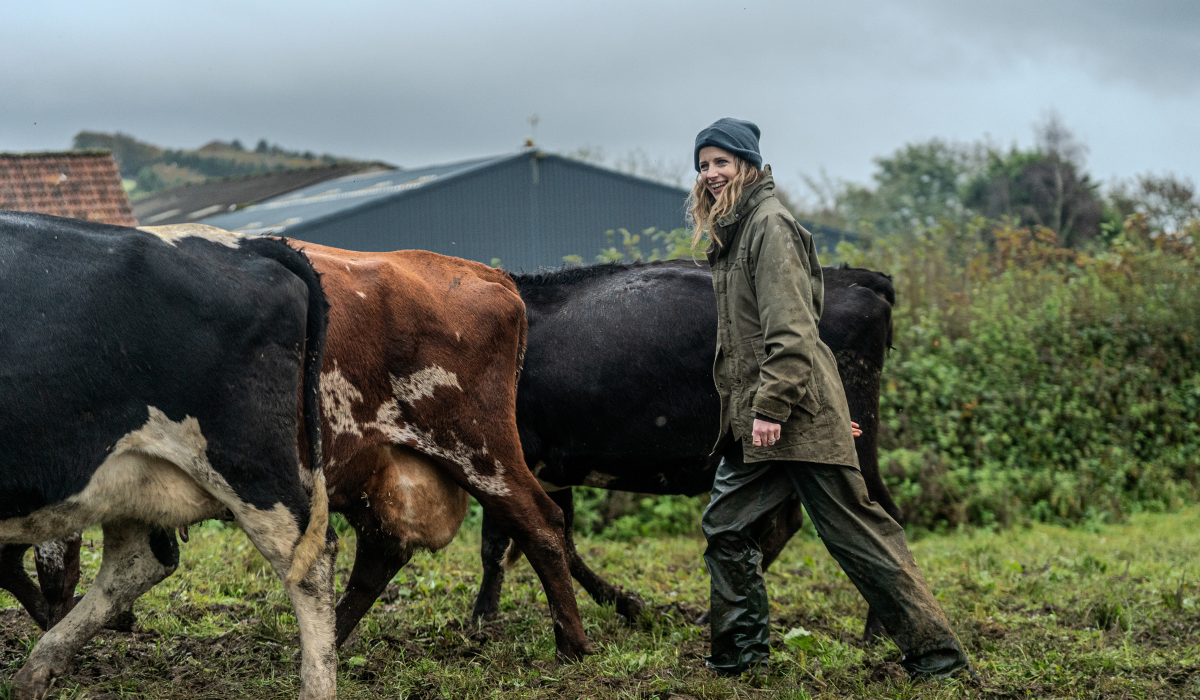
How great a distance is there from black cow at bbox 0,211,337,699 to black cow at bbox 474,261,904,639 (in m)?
1.66

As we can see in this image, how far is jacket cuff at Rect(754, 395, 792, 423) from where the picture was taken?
11.6 feet

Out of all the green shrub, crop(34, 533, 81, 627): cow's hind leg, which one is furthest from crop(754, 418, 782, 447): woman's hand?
the green shrub

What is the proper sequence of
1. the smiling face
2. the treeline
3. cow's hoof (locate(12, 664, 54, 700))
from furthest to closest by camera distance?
the treeline → the smiling face → cow's hoof (locate(12, 664, 54, 700))

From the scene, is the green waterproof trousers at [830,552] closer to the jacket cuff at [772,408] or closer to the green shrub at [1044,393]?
the jacket cuff at [772,408]

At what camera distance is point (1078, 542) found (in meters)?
7.62

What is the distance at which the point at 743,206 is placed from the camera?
387 cm

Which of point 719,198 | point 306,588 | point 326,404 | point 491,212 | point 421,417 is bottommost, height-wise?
point 306,588

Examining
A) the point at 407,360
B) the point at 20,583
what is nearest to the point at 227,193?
the point at 20,583

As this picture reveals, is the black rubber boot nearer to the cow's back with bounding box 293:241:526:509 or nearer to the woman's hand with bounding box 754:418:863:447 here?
the woman's hand with bounding box 754:418:863:447

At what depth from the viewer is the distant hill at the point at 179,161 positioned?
31.6m

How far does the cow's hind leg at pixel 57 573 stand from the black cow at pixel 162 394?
65cm

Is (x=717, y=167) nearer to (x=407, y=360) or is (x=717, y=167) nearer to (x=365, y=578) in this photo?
(x=407, y=360)

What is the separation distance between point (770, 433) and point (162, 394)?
207 cm

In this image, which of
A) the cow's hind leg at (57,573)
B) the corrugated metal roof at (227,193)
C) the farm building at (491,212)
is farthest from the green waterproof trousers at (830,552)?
the corrugated metal roof at (227,193)
